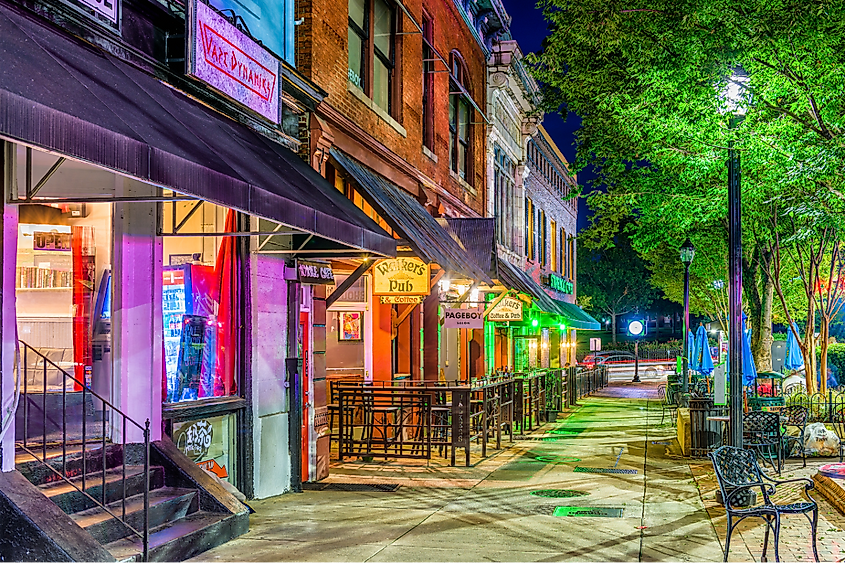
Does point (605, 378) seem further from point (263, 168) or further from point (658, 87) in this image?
point (263, 168)

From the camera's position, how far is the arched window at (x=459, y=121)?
23.5 m

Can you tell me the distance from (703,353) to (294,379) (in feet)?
48.3

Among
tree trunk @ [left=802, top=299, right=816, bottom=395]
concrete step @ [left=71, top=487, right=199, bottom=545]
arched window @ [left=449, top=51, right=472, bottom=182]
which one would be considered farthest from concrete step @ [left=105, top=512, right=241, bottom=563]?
tree trunk @ [left=802, top=299, right=816, bottom=395]

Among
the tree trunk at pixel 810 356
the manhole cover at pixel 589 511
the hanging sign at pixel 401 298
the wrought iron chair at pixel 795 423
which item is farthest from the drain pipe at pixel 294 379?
the tree trunk at pixel 810 356

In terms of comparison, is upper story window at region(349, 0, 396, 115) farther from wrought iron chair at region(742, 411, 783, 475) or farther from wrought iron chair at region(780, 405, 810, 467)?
wrought iron chair at region(780, 405, 810, 467)

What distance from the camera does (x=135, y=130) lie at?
22.2 feet

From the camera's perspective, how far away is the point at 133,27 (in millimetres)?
9430

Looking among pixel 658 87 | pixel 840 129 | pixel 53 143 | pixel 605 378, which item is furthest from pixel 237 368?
pixel 605 378

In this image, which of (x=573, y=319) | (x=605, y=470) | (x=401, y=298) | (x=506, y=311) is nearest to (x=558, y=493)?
(x=605, y=470)

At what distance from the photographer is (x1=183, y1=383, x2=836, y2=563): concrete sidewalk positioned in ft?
30.0

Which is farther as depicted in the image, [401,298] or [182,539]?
[401,298]

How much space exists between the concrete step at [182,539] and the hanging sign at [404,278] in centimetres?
659

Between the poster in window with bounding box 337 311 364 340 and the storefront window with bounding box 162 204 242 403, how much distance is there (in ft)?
25.5

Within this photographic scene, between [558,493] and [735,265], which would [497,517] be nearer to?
[558,493]
